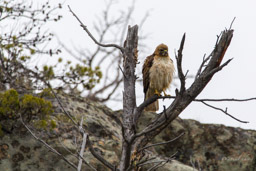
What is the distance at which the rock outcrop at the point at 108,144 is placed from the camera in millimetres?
4801

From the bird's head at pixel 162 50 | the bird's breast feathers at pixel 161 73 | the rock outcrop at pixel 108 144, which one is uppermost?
the bird's head at pixel 162 50

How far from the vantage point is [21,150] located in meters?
4.82

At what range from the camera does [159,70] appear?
18.5ft

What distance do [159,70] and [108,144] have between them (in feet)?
4.48

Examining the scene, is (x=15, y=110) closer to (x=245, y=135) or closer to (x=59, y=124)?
(x=59, y=124)

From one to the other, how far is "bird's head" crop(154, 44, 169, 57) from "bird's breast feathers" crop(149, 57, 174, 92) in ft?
0.21

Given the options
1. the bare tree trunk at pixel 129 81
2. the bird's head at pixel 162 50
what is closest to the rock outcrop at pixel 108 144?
the bird's head at pixel 162 50

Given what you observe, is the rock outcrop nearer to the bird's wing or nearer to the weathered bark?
the bird's wing

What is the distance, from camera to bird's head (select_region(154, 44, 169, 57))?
575 cm

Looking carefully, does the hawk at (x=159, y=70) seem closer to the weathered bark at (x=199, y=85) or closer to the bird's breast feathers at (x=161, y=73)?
the bird's breast feathers at (x=161, y=73)

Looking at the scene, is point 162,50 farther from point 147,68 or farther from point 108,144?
point 108,144

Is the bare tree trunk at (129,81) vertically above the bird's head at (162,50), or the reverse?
the bird's head at (162,50)

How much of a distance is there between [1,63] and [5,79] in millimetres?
284

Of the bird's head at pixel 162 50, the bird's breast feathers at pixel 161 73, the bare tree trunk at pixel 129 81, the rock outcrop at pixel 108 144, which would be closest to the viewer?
the bare tree trunk at pixel 129 81
